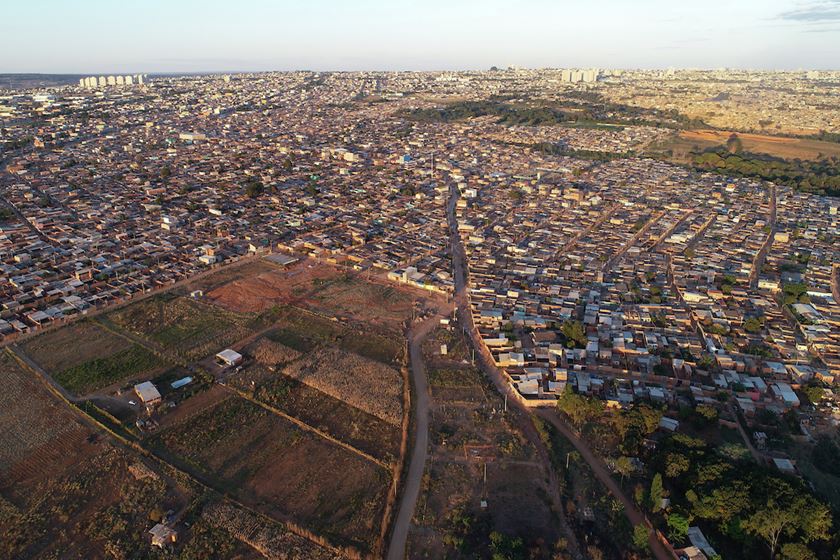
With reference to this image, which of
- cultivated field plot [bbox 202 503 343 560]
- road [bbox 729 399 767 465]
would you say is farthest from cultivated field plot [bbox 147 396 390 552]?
road [bbox 729 399 767 465]

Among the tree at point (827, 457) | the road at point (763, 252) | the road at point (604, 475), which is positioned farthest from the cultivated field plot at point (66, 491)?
the road at point (763, 252)

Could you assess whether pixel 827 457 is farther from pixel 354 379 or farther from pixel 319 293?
pixel 319 293

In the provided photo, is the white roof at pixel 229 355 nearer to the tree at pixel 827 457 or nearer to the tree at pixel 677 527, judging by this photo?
the tree at pixel 677 527

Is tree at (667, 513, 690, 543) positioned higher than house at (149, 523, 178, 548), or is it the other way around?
tree at (667, 513, 690, 543)

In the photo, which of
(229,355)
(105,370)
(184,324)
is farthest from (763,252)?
(105,370)

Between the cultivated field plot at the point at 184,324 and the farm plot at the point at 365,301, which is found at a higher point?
the farm plot at the point at 365,301

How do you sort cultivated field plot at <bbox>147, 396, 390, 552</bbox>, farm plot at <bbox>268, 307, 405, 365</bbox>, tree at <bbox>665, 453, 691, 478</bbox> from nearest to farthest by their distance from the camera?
cultivated field plot at <bbox>147, 396, 390, 552</bbox>, tree at <bbox>665, 453, 691, 478</bbox>, farm plot at <bbox>268, 307, 405, 365</bbox>

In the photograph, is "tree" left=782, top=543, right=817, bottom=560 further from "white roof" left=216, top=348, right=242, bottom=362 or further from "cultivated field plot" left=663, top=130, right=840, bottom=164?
"cultivated field plot" left=663, top=130, right=840, bottom=164

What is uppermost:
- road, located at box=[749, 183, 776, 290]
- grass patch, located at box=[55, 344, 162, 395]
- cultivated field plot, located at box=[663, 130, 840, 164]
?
cultivated field plot, located at box=[663, 130, 840, 164]

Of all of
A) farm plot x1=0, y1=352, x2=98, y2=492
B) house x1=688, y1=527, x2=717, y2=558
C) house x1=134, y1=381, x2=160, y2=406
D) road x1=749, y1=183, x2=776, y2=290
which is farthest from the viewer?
road x1=749, y1=183, x2=776, y2=290
